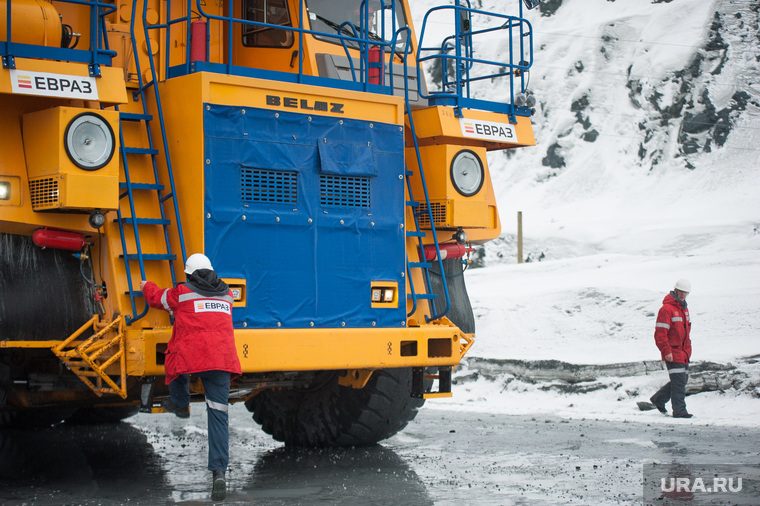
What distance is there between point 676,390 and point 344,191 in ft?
17.7

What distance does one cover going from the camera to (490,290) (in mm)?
20938

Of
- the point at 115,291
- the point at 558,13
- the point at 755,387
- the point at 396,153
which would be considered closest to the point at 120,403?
the point at 115,291

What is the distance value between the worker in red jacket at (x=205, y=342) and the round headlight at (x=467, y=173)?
236cm

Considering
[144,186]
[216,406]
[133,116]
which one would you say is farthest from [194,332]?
[133,116]

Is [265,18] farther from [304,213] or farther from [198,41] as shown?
[304,213]

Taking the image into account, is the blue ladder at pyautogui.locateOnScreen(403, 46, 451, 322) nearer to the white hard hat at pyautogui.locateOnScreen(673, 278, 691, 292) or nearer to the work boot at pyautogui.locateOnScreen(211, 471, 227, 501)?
the work boot at pyautogui.locateOnScreen(211, 471, 227, 501)

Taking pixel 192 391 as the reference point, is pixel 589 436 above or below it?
below

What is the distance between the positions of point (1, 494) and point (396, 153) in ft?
12.6

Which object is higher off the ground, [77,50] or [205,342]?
[77,50]

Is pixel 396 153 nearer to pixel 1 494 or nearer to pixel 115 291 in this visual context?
pixel 115 291

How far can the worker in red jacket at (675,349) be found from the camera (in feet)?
36.0

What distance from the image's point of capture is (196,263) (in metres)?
6.45

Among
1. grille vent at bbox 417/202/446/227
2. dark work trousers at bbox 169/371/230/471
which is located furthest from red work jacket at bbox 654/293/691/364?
dark work trousers at bbox 169/371/230/471

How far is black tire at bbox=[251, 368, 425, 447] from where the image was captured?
8.23 m
